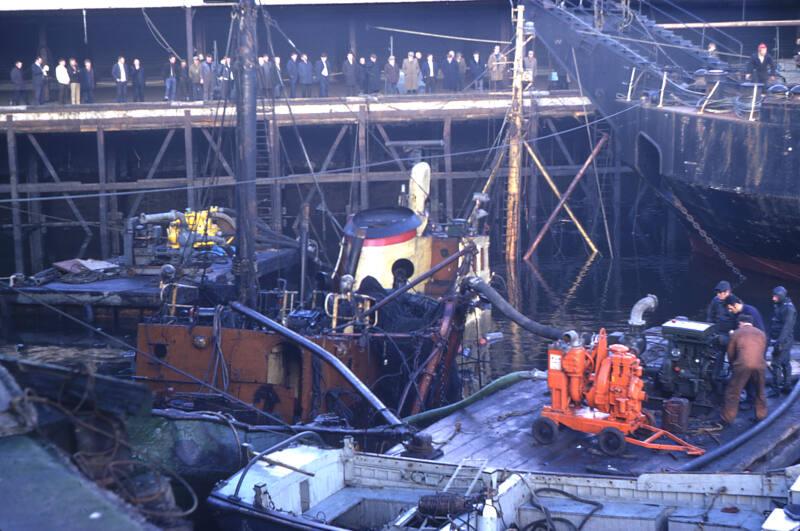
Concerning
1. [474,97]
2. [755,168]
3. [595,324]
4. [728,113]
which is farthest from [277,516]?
[474,97]

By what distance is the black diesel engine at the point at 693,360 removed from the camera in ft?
44.7

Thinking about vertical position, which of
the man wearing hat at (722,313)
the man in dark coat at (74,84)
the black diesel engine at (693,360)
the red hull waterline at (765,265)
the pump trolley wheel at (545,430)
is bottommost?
the red hull waterline at (765,265)

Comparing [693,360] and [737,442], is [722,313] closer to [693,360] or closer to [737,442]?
[693,360]

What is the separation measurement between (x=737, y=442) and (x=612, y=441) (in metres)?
1.47

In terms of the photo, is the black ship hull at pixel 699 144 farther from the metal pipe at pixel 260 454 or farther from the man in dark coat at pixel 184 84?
the metal pipe at pixel 260 454

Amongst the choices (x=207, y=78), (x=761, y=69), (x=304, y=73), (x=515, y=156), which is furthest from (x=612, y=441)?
(x=304, y=73)

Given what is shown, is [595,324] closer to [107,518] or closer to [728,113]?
[728,113]

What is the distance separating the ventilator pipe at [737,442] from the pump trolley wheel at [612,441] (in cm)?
72

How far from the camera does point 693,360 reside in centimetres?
1377

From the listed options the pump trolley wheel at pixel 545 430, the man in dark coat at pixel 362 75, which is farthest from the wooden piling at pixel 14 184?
the pump trolley wheel at pixel 545 430

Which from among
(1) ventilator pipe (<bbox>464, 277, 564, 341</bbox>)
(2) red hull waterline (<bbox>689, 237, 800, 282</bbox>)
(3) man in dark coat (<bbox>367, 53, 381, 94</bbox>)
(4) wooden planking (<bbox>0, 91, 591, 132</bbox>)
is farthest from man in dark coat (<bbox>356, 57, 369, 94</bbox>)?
(1) ventilator pipe (<bbox>464, 277, 564, 341</bbox>)

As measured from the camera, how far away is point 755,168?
85.7 ft

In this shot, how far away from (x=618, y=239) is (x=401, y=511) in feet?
77.9

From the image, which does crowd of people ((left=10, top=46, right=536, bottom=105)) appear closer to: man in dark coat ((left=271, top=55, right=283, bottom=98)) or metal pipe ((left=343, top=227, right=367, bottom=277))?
man in dark coat ((left=271, top=55, right=283, bottom=98))
